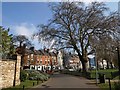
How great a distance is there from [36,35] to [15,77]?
66.5 feet

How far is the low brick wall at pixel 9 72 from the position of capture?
65.3ft

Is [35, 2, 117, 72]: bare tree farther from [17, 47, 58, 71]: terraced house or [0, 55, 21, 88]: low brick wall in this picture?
[17, 47, 58, 71]: terraced house

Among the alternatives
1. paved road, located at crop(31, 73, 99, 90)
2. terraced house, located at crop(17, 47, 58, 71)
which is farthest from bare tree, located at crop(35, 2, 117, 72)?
terraced house, located at crop(17, 47, 58, 71)

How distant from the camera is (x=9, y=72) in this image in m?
21.1

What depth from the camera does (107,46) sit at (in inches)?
1455

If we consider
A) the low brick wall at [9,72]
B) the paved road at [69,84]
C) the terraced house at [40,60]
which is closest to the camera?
the low brick wall at [9,72]

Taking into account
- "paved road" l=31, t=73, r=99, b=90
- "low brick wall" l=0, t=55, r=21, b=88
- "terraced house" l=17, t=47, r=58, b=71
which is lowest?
"paved road" l=31, t=73, r=99, b=90

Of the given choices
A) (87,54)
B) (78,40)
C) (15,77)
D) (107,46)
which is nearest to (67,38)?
(78,40)

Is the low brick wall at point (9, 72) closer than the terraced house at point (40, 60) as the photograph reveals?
Yes

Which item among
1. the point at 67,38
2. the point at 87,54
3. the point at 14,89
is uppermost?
the point at 67,38

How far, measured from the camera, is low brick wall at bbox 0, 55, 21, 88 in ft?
65.3

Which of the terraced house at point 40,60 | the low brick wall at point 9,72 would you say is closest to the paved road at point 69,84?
the low brick wall at point 9,72

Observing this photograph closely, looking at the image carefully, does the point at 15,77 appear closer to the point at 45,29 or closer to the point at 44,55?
the point at 45,29

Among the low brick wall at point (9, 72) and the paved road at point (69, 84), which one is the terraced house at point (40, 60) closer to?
the paved road at point (69, 84)
